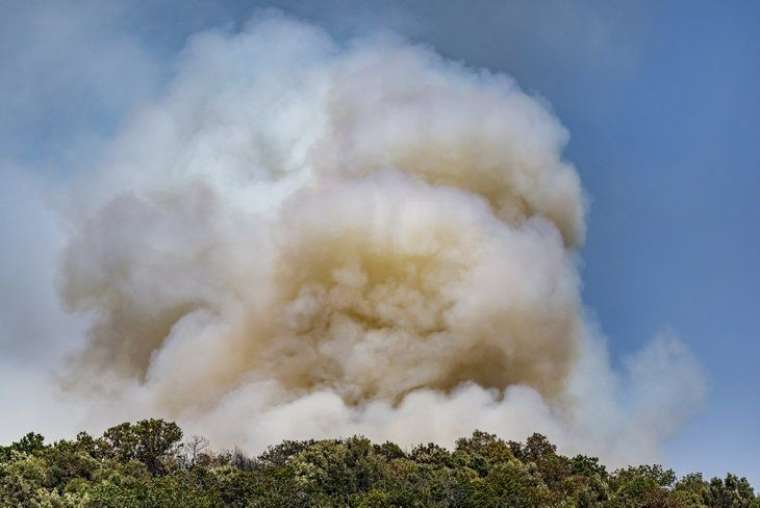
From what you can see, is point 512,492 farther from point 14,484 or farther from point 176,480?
point 14,484

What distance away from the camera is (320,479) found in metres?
83.5

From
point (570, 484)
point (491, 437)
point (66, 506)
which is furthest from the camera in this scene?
point (491, 437)

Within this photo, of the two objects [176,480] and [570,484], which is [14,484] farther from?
[570,484]

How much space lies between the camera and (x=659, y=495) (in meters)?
75.0

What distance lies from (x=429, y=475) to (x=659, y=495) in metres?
20.9

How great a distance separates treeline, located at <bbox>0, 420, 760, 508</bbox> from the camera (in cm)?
7188

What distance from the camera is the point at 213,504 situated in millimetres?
71312

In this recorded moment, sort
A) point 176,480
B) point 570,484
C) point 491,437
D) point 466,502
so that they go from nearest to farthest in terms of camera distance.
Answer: point 466,502 < point 176,480 < point 570,484 < point 491,437

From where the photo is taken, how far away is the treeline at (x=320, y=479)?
236ft

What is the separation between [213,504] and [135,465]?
16.4 m

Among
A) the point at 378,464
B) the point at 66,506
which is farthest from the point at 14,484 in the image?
the point at 378,464

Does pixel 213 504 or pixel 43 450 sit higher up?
pixel 43 450

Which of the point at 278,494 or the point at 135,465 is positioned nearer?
the point at 278,494

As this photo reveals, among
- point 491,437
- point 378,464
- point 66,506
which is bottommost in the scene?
point 66,506
